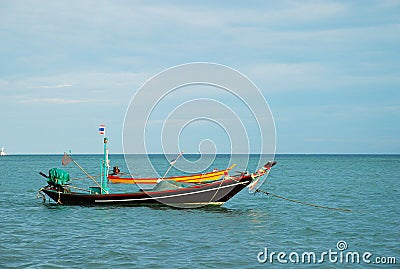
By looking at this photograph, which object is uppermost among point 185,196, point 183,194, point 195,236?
point 183,194

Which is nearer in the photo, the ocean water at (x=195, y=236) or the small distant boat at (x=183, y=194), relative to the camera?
the ocean water at (x=195, y=236)

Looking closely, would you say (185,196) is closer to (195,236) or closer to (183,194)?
(183,194)

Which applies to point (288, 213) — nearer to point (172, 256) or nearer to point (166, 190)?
point (166, 190)

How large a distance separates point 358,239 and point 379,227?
3.59 m

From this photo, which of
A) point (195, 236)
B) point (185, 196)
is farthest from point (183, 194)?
point (195, 236)

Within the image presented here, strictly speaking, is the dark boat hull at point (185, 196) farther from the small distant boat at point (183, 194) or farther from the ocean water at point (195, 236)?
the ocean water at point (195, 236)

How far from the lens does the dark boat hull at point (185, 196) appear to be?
1086 inches

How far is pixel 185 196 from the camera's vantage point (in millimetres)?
27922

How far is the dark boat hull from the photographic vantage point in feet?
90.5

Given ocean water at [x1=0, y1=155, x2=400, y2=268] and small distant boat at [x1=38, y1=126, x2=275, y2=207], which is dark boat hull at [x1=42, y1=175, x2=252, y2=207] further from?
ocean water at [x1=0, y1=155, x2=400, y2=268]

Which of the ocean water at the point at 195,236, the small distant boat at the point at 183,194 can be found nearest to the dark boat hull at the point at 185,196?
the small distant boat at the point at 183,194

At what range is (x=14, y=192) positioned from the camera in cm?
4291

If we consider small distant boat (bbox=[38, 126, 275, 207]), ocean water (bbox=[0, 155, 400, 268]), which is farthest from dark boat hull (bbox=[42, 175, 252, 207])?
ocean water (bbox=[0, 155, 400, 268])

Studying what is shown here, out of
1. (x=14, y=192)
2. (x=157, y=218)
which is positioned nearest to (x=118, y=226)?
(x=157, y=218)
